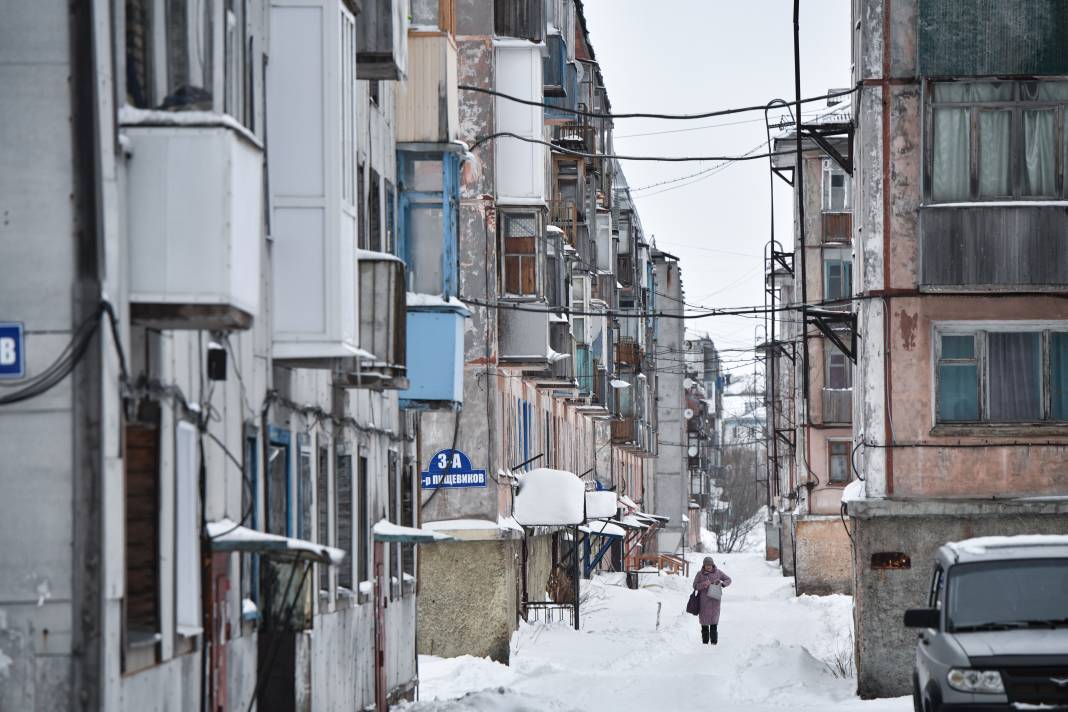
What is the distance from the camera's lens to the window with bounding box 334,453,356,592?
66.0 ft

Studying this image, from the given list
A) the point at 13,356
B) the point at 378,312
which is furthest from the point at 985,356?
the point at 13,356

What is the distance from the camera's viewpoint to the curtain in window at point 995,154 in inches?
954

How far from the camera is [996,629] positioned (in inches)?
610

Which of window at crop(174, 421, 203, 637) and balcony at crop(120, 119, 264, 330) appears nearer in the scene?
balcony at crop(120, 119, 264, 330)

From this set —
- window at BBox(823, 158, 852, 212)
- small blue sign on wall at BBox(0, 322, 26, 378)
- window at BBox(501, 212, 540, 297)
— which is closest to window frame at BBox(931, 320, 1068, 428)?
window at BBox(501, 212, 540, 297)

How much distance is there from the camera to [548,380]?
4353 cm

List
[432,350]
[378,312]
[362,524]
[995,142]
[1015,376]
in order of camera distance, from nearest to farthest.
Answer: [378,312], [362,524], [432,350], [995,142], [1015,376]

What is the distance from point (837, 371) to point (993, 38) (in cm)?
3287

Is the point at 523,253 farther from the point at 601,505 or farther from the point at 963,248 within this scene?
the point at 601,505

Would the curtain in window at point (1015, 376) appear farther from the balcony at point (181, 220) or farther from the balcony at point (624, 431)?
the balcony at point (624, 431)

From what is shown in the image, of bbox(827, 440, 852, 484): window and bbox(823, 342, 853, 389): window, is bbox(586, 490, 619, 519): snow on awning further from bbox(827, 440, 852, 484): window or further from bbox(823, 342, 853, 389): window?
bbox(823, 342, 853, 389): window

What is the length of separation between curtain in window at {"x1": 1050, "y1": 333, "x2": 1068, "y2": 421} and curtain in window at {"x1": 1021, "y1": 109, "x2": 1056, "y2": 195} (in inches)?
73.6

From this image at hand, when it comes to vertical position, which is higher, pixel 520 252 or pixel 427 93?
pixel 427 93

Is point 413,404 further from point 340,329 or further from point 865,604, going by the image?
point 340,329
